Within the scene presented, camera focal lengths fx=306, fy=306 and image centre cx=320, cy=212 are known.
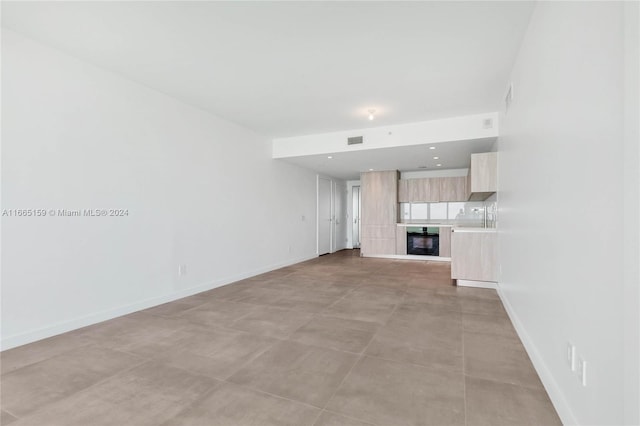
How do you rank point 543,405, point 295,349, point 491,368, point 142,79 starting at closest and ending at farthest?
point 543,405
point 491,368
point 295,349
point 142,79

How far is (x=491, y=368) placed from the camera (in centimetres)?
221

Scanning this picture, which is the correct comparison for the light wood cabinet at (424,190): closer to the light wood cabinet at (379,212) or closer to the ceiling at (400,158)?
the ceiling at (400,158)

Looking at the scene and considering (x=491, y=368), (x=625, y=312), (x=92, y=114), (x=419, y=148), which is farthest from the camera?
(x=419, y=148)

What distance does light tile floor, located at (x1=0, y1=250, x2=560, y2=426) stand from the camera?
1.73 metres

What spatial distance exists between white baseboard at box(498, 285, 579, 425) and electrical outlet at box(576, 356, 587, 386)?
0.22m

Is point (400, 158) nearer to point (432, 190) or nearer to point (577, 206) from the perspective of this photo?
point (432, 190)

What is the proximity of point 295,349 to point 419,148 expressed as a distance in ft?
13.6

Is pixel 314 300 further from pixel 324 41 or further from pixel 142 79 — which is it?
pixel 142 79

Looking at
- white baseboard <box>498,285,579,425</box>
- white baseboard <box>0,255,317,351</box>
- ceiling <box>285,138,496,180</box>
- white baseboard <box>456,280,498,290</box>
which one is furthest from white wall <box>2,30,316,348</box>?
white baseboard <box>498,285,579,425</box>

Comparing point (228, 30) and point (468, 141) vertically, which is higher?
point (228, 30)

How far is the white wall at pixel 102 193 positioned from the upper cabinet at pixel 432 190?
4846 mm

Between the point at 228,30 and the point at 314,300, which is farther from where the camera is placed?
the point at 314,300

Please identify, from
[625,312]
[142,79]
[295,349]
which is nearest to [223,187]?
[142,79]

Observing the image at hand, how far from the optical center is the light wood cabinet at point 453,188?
25.6 feet
